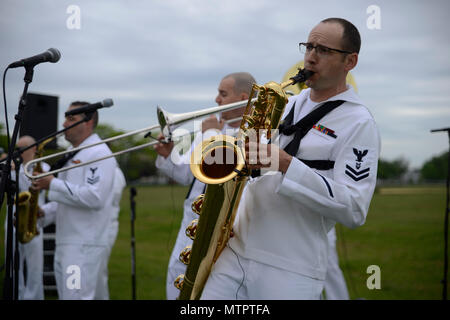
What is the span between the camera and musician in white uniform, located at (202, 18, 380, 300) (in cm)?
251

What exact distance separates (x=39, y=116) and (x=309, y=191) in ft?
23.9

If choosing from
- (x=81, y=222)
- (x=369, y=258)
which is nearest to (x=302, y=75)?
(x=81, y=222)

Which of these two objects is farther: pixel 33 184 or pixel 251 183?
pixel 33 184

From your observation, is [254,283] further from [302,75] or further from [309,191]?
[302,75]

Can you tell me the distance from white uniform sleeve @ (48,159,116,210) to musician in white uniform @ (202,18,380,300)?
2.79 m

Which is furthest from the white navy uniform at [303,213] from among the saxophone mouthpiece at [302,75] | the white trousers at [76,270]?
the white trousers at [76,270]

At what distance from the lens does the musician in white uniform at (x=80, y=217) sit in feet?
16.8

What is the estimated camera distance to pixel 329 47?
2.79m

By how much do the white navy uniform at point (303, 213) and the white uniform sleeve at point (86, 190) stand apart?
110 inches

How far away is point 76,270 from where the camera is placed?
5.13 meters

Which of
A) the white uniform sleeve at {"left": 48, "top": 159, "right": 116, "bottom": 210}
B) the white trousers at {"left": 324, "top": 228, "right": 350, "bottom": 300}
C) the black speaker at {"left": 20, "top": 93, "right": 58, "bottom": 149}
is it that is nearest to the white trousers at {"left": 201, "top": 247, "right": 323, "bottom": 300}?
the white uniform sleeve at {"left": 48, "top": 159, "right": 116, "bottom": 210}
